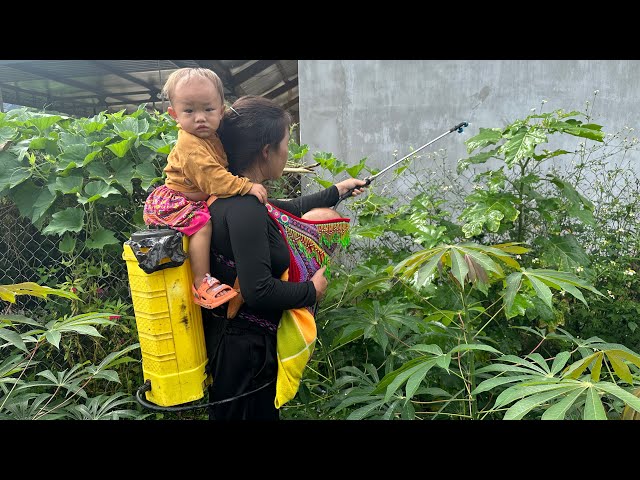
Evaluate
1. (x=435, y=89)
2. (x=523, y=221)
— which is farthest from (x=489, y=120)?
(x=523, y=221)

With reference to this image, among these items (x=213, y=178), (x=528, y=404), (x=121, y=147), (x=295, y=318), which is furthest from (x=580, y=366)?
(x=121, y=147)

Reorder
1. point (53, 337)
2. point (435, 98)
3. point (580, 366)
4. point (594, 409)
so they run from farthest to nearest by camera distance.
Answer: point (435, 98) → point (53, 337) → point (580, 366) → point (594, 409)

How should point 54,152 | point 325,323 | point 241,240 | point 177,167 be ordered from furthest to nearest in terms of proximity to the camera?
point 54,152
point 325,323
point 177,167
point 241,240

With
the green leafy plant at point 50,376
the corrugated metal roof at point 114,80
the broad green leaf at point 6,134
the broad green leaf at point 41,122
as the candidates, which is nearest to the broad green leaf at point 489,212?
the green leafy plant at point 50,376

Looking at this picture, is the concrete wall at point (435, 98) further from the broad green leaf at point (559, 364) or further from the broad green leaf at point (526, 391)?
the broad green leaf at point (526, 391)

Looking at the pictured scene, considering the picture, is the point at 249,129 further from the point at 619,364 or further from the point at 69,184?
the point at 69,184

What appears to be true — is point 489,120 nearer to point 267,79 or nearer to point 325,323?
point 325,323

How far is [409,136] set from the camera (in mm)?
3580

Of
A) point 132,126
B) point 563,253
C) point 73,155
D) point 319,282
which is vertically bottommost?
point 563,253

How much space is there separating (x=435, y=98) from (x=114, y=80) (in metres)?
5.45

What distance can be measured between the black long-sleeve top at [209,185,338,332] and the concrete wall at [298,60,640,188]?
2.28 metres

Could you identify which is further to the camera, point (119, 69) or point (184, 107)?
point (119, 69)

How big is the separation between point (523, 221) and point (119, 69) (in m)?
5.49

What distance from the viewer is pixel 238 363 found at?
147 cm
